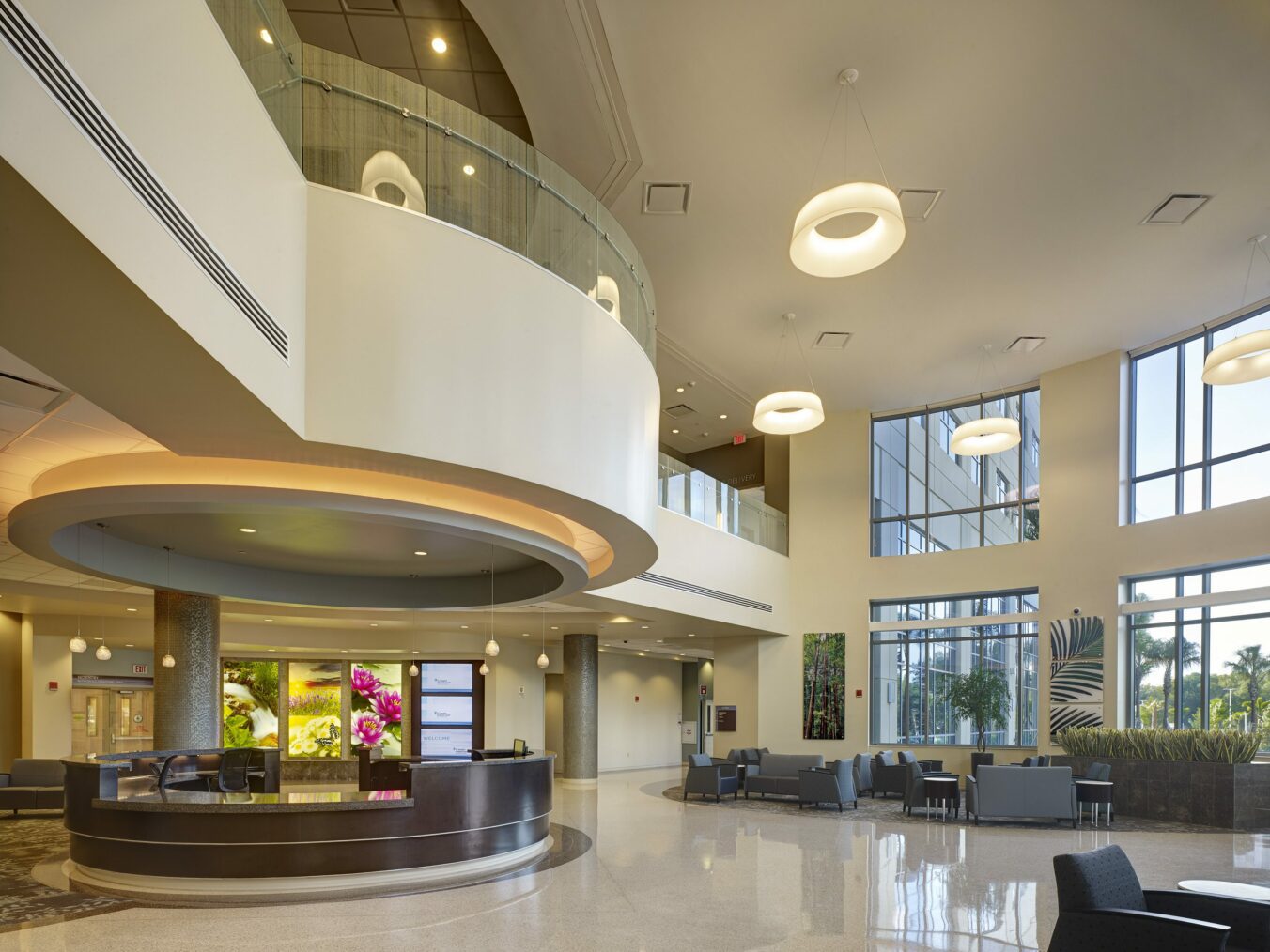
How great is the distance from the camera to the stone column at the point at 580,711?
19875mm

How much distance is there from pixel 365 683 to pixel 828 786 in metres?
13.0

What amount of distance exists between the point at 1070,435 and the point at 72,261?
17850mm

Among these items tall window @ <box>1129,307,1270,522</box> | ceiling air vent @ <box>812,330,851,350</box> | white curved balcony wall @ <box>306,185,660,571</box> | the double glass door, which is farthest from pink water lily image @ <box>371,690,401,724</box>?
tall window @ <box>1129,307,1270,522</box>

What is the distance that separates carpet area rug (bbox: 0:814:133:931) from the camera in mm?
7688

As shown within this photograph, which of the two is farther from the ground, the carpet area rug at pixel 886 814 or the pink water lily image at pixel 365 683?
the pink water lily image at pixel 365 683

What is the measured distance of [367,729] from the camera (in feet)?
76.7

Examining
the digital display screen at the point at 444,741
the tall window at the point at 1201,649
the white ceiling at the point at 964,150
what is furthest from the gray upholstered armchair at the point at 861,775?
the digital display screen at the point at 444,741

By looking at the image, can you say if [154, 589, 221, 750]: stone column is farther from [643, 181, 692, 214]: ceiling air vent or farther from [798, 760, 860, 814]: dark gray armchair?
[798, 760, 860, 814]: dark gray armchair

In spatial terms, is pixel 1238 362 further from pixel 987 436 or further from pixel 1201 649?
pixel 1201 649

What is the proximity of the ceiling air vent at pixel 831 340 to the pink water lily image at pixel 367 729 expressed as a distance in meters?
14.3

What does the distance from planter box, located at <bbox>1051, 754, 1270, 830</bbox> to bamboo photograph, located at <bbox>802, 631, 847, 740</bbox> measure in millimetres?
6578

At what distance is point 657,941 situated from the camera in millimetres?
6930

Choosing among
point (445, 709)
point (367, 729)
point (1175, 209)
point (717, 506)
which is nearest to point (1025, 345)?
point (1175, 209)

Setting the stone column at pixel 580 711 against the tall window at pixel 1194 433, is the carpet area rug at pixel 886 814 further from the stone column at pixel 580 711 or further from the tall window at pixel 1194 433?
the tall window at pixel 1194 433
